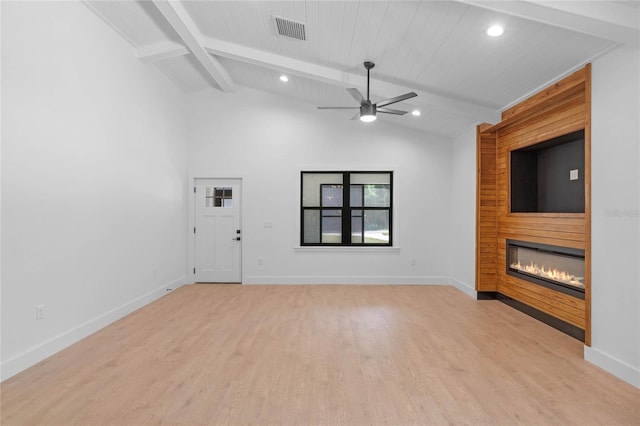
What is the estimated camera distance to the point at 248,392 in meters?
2.34

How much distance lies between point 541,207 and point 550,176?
45 cm

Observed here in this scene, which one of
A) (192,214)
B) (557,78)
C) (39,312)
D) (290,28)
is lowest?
(39,312)

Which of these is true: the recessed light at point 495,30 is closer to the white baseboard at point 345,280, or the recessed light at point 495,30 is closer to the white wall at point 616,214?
the white wall at point 616,214

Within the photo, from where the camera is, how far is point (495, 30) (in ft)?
9.15

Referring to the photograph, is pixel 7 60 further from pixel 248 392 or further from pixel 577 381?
pixel 577 381

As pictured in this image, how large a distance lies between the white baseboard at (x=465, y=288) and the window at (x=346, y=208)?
1.33 m

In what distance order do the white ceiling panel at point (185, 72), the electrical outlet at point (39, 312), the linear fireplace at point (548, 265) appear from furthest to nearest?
the white ceiling panel at point (185, 72) < the linear fireplace at point (548, 265) < the electrical outlet at point (39, 312)

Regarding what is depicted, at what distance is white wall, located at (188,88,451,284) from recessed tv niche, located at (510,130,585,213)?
149 centimetres

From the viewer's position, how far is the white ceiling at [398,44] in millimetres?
2631

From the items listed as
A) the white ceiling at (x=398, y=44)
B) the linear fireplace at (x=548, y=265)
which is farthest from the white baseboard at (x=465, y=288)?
the white ceiling at (x=398, y=44)

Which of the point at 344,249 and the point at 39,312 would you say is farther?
the point at 344,249

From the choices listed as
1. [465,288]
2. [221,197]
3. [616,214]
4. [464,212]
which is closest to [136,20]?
[221,197]

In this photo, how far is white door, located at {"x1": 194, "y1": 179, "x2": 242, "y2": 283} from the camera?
605 centimetres

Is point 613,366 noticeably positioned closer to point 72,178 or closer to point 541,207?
point 541,207
